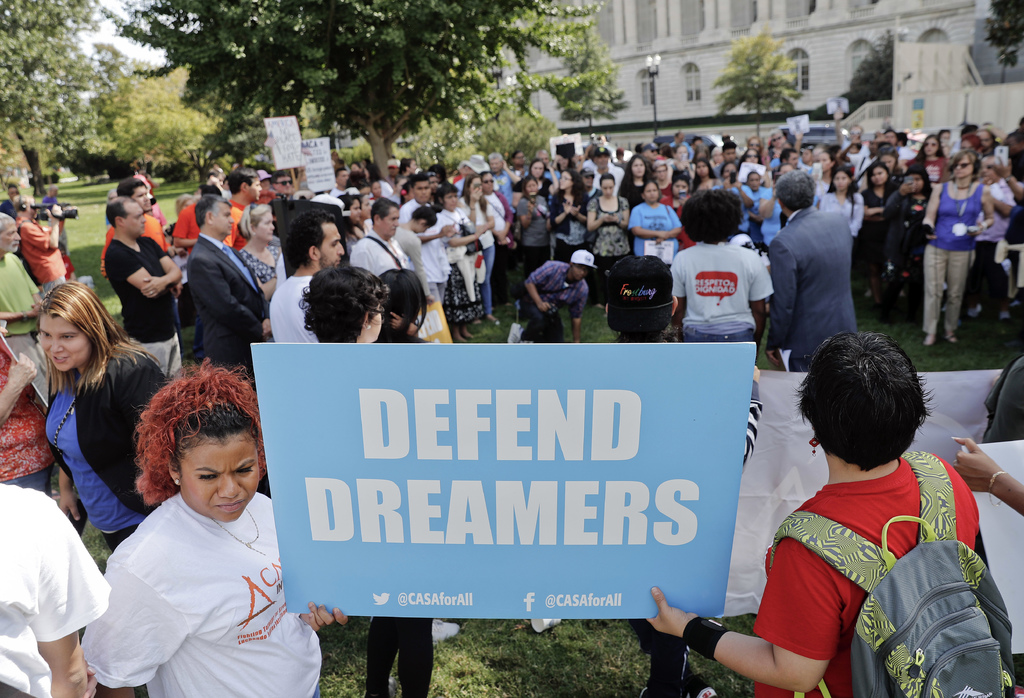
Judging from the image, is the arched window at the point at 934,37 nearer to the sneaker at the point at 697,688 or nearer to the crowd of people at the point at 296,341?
the crowd of people at the point at 296,341

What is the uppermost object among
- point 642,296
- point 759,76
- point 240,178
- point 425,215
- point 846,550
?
point 759,76

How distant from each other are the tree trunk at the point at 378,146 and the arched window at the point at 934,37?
47315mm

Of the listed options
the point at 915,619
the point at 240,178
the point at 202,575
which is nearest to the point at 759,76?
the point at 240,178

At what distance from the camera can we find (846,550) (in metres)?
1.49

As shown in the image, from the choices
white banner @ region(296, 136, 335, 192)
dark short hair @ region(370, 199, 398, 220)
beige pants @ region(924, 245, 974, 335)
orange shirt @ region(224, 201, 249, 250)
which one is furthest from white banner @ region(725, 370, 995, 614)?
white banner @ region(296, 136, 335, 192)

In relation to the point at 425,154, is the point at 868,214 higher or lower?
lower

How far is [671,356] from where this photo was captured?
1636mm

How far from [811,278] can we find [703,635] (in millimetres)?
3236

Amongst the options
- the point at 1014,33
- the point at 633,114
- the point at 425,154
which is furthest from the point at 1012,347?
the point at 633,114

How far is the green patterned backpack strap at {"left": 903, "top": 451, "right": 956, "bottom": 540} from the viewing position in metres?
1.55

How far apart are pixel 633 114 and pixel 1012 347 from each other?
64.0m

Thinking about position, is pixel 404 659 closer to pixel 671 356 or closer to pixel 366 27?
pixel 671 356

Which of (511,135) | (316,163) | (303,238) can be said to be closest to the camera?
(303,238)

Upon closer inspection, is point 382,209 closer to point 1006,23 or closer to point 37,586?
point 37,586
